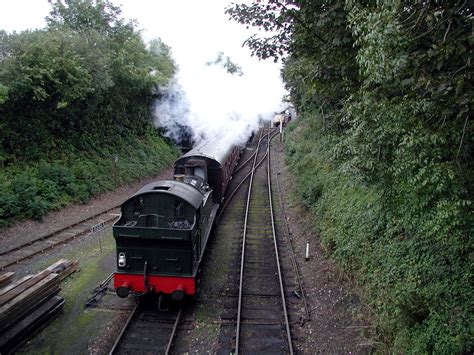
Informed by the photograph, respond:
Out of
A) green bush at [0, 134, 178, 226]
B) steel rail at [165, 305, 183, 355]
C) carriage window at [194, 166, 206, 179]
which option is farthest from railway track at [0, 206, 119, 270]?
steel rail at [165, 305, 183, 355]

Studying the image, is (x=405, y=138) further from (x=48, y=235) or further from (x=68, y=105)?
(x=68, y=105)

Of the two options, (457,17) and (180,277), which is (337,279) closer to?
(180,277)

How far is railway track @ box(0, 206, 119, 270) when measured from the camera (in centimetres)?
1038

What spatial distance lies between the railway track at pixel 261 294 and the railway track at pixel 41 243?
5801 millimetres

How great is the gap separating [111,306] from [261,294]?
Answer: 11.7 feet

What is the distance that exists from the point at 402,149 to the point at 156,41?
79.4 feet

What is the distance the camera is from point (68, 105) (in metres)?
16.0

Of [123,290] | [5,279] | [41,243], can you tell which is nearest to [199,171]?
[123,290]

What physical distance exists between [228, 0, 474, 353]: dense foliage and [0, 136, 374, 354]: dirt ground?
68 cm

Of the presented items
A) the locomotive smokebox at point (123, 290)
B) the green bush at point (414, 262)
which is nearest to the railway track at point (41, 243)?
the locomotive smokebox at point (123, 290)

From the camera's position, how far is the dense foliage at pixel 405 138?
432 cm

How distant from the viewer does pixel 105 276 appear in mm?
9547

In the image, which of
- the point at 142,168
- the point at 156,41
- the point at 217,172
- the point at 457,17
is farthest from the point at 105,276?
the point at 156,41

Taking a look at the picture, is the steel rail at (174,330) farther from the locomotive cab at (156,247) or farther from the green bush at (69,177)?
the green bush at (69,177)
